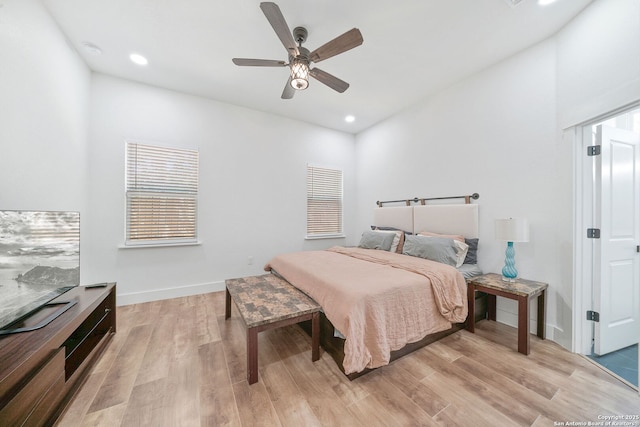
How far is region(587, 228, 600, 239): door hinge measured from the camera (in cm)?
198

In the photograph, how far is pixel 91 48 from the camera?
2465 mm

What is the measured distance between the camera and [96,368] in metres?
1.79

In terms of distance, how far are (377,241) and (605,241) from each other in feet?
7.37

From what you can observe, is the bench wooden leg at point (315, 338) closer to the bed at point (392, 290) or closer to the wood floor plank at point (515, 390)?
the bed at point (392, 290)

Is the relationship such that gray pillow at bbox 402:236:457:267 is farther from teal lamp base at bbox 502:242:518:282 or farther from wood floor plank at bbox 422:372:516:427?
wood floor plank at bbox 422:372:516:427

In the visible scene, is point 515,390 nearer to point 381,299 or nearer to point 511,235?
point 381,299

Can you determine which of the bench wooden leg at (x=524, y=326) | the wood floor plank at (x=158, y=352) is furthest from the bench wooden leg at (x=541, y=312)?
the wood floor plank at (x=158, y=352)

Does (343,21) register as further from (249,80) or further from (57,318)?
(57,318)

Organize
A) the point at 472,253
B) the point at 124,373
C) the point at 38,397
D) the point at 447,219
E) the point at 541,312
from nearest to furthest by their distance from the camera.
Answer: the point at 38,397 → the point at 124,373 → the point at 541,312 → the point at 472,253 → the point at 447,219

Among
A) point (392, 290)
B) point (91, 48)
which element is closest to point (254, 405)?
point (392, 290)

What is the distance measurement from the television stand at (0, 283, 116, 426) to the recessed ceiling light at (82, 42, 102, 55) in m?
2.53

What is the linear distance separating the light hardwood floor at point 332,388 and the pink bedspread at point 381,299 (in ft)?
0.69

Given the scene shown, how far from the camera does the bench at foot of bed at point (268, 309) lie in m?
1.66

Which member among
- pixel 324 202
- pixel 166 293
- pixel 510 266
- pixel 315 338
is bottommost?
pixel 166 293
